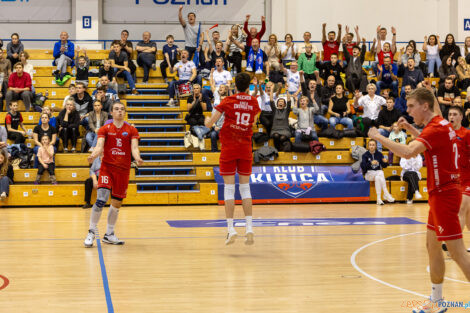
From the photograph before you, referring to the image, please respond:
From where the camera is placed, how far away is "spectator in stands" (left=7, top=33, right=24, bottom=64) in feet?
63.7

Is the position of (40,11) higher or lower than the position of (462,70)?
higher

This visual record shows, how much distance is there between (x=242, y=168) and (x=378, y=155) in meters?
8.32

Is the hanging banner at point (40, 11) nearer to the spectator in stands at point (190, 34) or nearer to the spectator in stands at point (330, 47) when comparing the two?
the spectator in stands at point (190, 34)

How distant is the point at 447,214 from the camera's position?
5.02 metres

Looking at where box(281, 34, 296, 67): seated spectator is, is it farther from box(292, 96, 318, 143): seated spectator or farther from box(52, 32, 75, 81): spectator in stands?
box(52, 32, 75, 81): spectator in stands

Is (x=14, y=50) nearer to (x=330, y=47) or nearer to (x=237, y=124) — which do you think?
(x=330, y=47)

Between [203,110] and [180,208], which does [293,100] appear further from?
[180,208]

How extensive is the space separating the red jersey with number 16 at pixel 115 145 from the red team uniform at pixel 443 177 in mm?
5070

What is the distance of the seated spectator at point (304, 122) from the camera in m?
17.2

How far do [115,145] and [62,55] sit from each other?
38.1 ft

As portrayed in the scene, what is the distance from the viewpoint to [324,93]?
18.8 metres

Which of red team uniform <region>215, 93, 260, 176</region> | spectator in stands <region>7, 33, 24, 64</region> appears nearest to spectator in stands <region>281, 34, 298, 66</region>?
spectator in stands <region>7, 33, 24, 64</region>

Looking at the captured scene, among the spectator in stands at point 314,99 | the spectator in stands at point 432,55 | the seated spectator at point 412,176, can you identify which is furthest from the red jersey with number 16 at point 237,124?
the spectator in stands at point 432,55

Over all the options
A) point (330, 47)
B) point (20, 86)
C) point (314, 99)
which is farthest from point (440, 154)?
point (330, 47)
